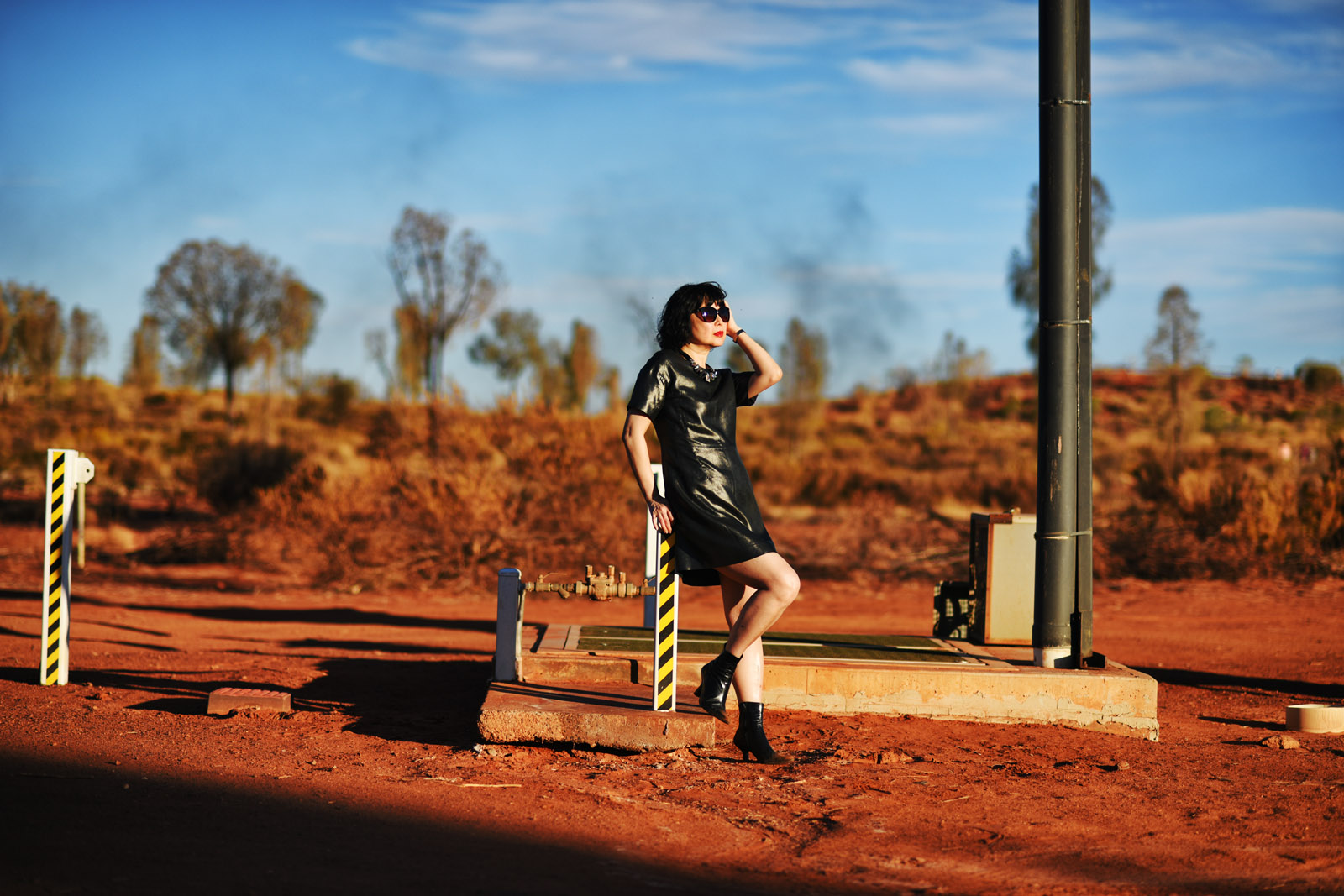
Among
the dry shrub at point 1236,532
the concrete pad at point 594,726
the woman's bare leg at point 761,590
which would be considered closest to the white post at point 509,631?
A: the concrete pad at point 594,726

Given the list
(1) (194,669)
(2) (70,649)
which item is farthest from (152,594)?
(1) (194,669)

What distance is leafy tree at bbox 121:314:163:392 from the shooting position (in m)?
79.7

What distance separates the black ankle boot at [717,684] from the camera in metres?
5.35

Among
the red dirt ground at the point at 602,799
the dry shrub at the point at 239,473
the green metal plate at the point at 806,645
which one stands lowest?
the red dirt ground at the point at 602,799

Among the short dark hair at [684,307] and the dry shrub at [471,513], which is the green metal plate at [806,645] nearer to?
the short dark hair at [684,307]

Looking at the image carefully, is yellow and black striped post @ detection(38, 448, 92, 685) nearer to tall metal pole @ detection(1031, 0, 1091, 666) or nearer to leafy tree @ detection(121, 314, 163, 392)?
tall metal pole @ detection(1031, 0, 1091, 666)

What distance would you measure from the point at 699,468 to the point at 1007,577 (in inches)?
131

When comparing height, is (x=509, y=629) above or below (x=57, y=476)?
below

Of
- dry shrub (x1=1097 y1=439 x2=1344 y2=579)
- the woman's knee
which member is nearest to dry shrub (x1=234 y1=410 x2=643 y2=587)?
dry shrub (x1=1097 y1=439 x2=1344 y2=579)

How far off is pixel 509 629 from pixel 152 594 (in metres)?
9.62

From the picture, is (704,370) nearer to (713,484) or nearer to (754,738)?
(713,484)

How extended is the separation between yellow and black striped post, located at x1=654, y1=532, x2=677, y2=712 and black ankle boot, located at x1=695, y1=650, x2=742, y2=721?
0.20m

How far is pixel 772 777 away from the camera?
5066mm

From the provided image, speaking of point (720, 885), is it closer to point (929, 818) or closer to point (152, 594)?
point (929, 818)
